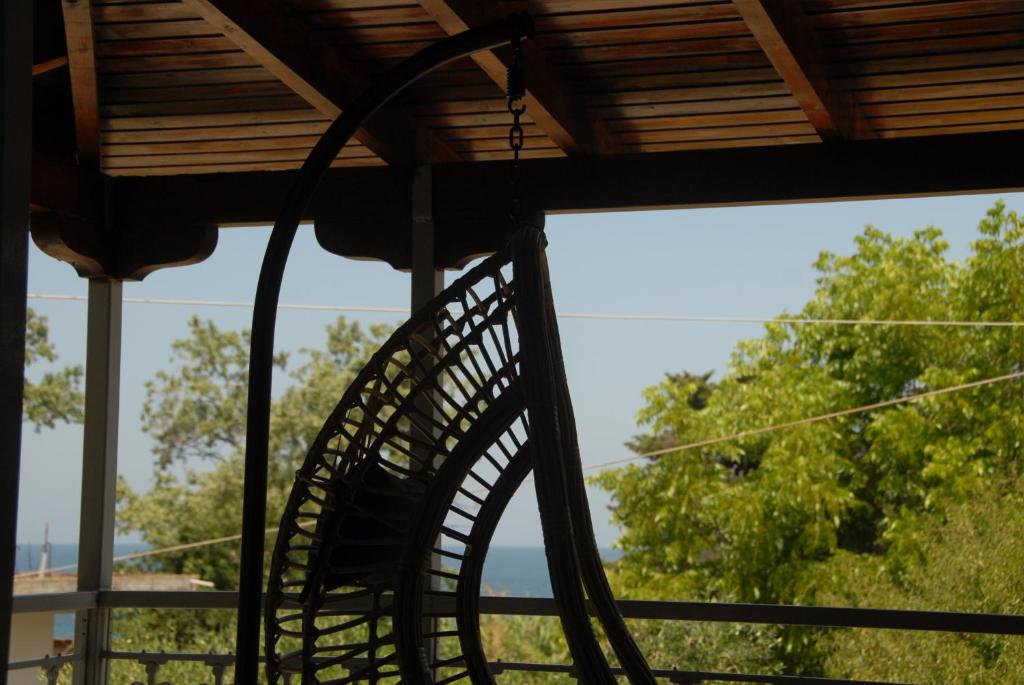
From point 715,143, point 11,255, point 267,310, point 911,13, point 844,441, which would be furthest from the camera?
point 844,441

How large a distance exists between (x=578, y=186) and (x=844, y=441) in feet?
34.5

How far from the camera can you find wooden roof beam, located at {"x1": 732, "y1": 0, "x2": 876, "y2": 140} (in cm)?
248

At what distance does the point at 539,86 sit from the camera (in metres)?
2.92

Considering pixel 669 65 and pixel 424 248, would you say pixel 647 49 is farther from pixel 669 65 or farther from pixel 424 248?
pixel 424 248

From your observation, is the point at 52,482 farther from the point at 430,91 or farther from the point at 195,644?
the point at 430,91

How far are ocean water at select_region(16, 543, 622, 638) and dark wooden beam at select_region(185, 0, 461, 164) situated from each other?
95.1ft

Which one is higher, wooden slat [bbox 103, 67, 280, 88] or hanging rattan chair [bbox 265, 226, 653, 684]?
wooden slat [bbox 103, 67, 280, 88]

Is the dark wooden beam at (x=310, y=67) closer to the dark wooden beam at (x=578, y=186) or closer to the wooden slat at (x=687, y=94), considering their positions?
the dark wooden beam at (x=578, y=186)

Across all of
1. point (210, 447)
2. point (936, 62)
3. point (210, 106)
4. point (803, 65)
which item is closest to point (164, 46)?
point (210, 106)

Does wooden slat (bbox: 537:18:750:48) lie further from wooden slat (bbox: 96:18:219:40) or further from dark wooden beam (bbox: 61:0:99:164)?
dark wooden beam (bbox: 61:0:99:164)

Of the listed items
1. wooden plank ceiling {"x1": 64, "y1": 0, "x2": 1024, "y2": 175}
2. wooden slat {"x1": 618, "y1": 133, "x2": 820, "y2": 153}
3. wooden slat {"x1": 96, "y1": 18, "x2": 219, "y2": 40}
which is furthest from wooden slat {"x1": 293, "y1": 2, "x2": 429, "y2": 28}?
wooden slat {"x1": 618, "y1": 133, "x2": 820, "y2": 153}

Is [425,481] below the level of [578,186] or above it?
below

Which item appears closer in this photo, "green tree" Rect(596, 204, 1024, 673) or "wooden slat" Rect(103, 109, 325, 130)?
"wooden slat" Rect(103, 109, 325, 130)

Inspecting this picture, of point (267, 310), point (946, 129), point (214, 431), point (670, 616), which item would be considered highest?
point (214, 431)
